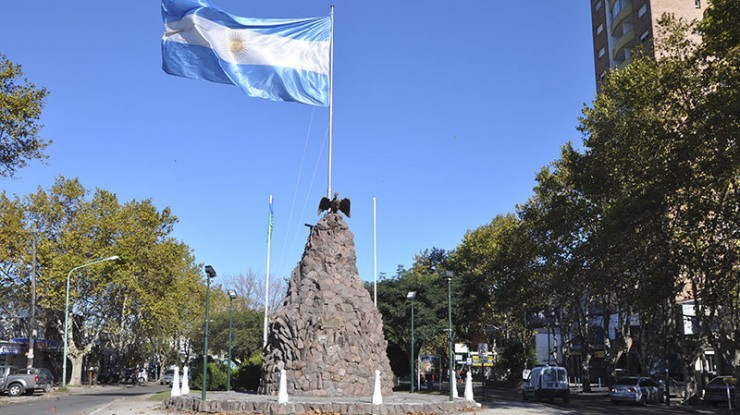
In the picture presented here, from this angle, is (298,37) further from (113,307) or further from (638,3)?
(638,3)

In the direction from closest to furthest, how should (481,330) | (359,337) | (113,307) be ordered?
1. (359,337)
2. (113,307)
3. (481,330)

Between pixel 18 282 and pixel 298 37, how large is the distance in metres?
32.2

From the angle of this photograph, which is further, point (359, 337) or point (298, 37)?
point (359, 337)

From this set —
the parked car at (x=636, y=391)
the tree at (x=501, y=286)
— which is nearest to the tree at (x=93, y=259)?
the tree at (x=501, y=286)

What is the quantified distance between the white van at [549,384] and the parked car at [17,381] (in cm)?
2721

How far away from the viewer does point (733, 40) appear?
63.9ft

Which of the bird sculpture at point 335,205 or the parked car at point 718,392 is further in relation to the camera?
the parked car at point 718,392

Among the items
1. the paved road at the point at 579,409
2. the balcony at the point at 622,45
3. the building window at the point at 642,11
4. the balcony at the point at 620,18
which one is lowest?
the paved road at the point at 579,409

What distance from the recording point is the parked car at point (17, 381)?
3409cm

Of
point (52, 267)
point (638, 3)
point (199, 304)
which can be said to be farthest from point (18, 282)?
point (638, 3)

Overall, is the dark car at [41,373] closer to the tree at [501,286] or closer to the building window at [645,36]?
the tree at [501,286]

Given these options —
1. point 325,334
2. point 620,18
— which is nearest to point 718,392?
point 325,334

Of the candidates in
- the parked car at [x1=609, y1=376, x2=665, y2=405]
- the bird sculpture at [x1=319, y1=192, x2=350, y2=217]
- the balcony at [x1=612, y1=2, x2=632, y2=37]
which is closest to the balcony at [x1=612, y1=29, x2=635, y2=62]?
the balcony at [x1=612, y1=2, x2=632, y2=37]

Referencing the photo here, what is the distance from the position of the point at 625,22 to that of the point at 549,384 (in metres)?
37.9
